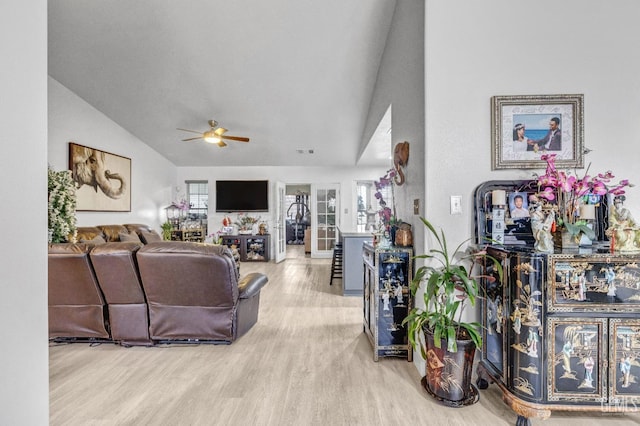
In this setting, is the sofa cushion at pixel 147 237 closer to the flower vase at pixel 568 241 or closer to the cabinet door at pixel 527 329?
the cabinet door at pixel 527 329

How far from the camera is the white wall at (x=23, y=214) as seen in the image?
3.30 feet

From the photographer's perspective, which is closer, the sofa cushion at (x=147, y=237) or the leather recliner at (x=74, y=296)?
the leather recliner at (x=74, y=296)

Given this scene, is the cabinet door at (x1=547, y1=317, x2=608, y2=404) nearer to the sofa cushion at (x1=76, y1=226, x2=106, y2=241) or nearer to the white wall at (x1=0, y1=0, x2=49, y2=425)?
the white wall at (x1=0, y1=0, x2=49, y2=425)

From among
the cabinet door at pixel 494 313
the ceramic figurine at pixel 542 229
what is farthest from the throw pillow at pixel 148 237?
the ceramic figurine at pixel 542 229

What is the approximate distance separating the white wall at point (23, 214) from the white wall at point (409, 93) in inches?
85.7

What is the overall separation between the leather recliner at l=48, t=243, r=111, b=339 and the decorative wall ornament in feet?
9.36

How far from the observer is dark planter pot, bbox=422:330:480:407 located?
74.5 inches

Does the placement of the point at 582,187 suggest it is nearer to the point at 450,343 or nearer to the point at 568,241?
the point at 568,241

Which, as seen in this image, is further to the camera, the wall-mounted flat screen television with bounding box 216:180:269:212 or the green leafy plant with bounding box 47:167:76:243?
the wall-mounted flat screen television with bounding box 216:180:269:212

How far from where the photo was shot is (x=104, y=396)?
2.05m

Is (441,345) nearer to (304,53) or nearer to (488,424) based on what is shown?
(488,424)

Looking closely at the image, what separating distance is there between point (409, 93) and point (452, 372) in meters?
2.18

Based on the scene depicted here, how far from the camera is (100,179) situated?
17.8 ft

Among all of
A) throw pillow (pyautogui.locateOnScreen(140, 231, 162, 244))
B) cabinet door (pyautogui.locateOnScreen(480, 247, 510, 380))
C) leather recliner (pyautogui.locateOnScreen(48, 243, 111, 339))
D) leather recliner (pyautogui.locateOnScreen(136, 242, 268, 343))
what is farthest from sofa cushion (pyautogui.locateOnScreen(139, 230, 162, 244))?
cabinet door (pyautogui.locateOnScreen(480, 247, 510, 380))
